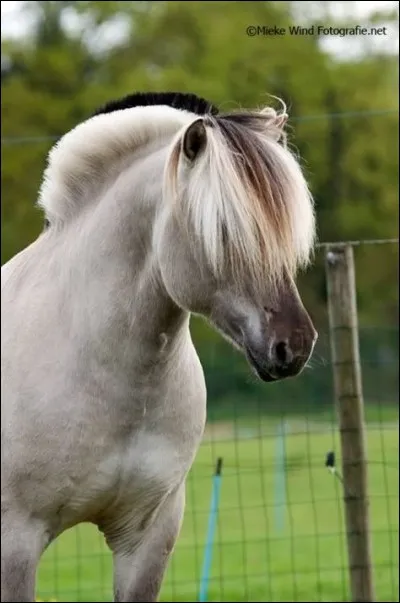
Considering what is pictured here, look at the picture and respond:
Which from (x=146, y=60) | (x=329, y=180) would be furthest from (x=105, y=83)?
(x=329, y=180)

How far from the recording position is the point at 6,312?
10.8 ft

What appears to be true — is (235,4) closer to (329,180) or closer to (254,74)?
(254,74)

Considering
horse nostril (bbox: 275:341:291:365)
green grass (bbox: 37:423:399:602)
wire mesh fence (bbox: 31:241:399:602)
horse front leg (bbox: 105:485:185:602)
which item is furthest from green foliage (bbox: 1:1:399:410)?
horse nostril (bbox: 275:341:291:365)

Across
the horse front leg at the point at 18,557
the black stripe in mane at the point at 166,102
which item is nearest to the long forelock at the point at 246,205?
the black stripe in mane at the point at 166,102

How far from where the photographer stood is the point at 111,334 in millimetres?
3227

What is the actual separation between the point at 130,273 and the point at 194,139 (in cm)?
44

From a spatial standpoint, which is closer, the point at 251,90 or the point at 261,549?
the point at 261,549

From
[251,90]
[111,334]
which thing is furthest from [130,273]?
[251,90]

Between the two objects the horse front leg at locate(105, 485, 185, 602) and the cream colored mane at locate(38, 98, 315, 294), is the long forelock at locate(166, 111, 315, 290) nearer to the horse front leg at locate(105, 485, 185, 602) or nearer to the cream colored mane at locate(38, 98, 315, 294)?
the cream colored mane at locate(38, 98, 315, 294)

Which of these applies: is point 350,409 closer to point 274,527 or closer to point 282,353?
point 282,353

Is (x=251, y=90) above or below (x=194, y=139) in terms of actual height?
above

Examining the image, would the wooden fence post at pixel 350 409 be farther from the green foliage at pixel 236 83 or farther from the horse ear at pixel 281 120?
the green foliage at pixel 236 83

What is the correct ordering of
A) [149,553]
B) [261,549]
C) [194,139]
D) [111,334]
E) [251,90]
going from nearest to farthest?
[194,139], [111,334], [149,553], [261,549], [251,90]

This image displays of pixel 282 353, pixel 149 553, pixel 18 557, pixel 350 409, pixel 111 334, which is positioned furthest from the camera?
pixel 350 409
